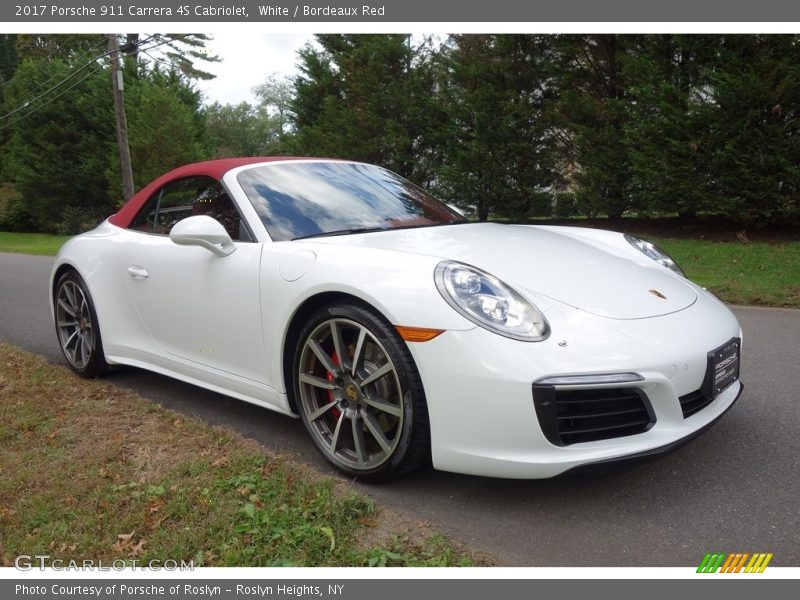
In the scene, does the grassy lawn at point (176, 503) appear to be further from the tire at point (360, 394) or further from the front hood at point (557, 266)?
the front hood at point (557, 266)

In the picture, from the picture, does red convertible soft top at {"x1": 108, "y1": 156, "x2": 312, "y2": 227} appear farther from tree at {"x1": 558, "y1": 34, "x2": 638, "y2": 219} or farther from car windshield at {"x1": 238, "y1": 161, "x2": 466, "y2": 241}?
tree at {"x1": 558, "y1": 34, "x2": 638, "y2": 219}

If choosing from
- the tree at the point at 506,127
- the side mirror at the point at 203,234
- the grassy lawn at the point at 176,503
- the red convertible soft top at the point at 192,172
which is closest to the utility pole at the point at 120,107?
the tree at the point at 506,127

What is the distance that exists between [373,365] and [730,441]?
1761mm

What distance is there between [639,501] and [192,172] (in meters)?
2.99

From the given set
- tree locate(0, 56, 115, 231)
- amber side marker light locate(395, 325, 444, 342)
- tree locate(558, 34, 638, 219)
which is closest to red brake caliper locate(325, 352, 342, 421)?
amber side marker light locate(395, 325, 444, 342)

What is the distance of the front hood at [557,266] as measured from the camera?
2758 mm

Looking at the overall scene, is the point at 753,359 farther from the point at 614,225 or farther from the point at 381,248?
the point at 614,225

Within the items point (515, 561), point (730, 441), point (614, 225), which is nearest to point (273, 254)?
point (515, 561)

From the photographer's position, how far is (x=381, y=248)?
9.72ft

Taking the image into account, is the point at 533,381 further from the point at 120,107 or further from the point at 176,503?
the point at 120,107

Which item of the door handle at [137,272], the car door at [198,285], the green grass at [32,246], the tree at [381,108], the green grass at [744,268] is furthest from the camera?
the green grass at [32,246]

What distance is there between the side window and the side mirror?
4.5 inches

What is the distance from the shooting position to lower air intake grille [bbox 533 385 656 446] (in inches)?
94.2
